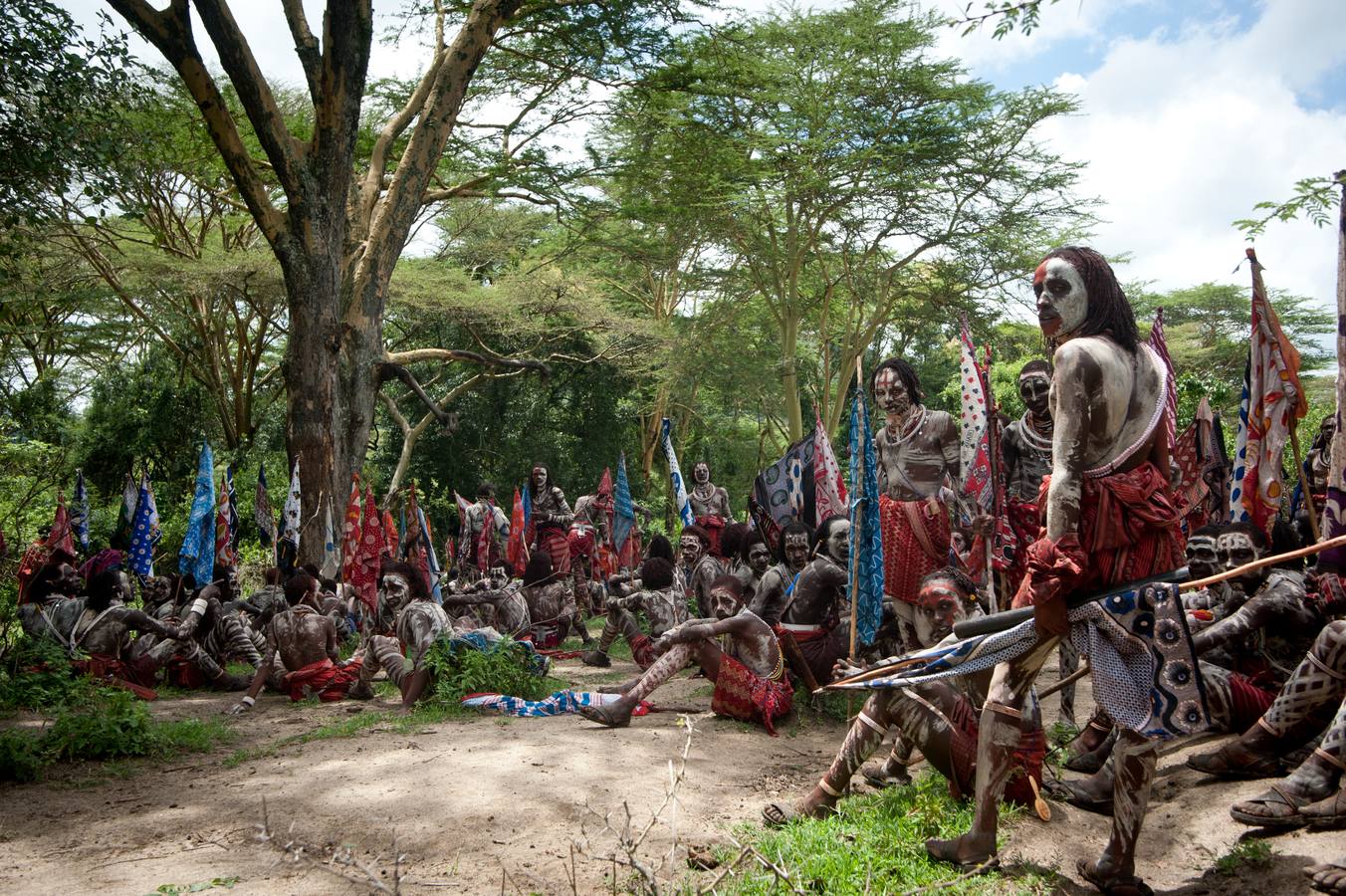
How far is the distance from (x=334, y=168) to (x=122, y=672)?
631 centimetres

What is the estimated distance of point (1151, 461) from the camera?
3.73 m

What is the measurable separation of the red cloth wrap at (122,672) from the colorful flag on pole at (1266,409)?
8.10 metres

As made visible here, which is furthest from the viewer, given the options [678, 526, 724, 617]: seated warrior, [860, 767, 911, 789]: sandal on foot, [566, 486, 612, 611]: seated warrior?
[566, 486, 612, 611]: seated warrior

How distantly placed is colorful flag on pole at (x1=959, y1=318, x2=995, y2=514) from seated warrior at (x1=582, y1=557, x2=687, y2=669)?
436 cm

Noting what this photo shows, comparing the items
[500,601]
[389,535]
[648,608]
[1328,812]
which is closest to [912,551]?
[1328,812]

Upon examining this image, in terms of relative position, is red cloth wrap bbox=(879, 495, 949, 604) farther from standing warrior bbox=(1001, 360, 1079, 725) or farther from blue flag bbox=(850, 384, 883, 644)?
blue flag bbox=(850, 384, 883, 644)

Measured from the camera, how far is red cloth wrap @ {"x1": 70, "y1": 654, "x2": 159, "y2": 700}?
8.34 metres

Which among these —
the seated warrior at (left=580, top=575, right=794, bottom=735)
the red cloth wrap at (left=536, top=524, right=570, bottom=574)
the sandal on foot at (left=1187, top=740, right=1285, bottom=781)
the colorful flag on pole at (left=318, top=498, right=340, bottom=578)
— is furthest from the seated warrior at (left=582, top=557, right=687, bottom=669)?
the sandal on foot at (left=1187, top=740, right=1285, bottom=781)

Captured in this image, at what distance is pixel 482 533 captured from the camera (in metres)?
14.2

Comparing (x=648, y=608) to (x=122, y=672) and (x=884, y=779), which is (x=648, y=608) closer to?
(x=122, y=672)

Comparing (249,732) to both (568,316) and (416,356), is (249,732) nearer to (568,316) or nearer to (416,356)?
(416,356)

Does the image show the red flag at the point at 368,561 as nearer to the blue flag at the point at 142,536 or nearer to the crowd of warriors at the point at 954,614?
the crowd of warriors at the point at 954,614

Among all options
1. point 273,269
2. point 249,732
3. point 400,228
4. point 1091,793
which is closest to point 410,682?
point 249,732

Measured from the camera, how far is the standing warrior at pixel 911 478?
6.33 m
